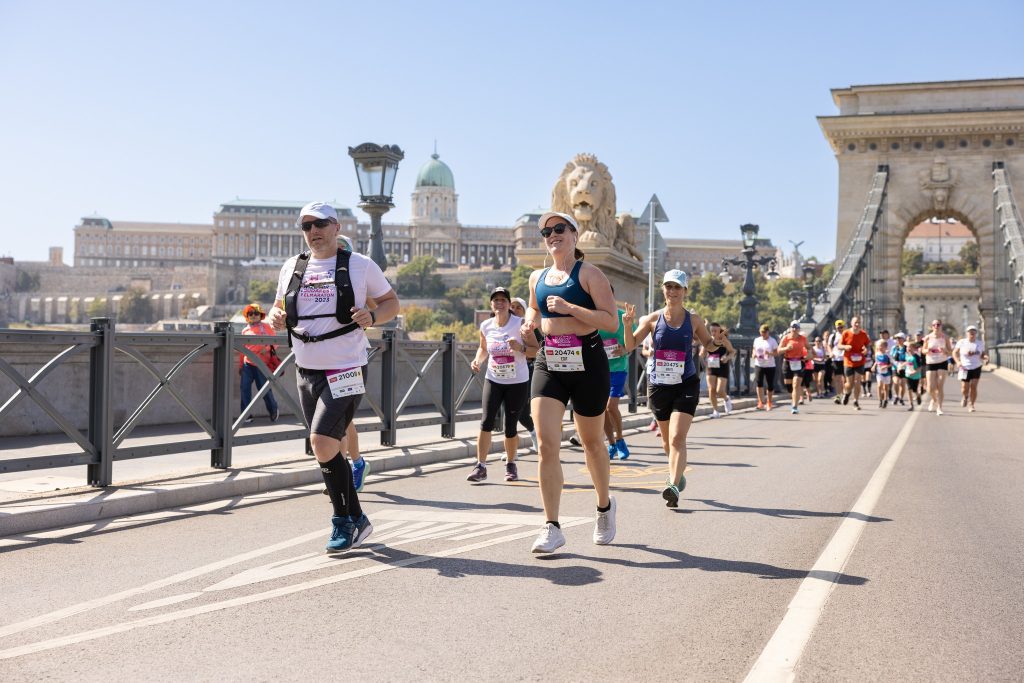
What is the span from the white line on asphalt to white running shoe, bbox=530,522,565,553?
1323mm

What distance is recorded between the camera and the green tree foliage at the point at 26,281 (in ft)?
614

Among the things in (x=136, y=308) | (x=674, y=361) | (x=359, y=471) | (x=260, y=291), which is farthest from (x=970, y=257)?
(x=359, y=471)

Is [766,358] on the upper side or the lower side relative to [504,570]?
upper

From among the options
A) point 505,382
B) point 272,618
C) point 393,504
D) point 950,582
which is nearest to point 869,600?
point 950,582

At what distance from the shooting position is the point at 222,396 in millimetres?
9289

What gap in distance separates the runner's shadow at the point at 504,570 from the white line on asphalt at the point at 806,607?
39.8 inches

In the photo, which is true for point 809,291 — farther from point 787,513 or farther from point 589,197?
point 787,513

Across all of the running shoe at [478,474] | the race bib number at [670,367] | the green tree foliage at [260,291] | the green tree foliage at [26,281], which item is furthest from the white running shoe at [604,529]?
the green tree foliage at [26,281]

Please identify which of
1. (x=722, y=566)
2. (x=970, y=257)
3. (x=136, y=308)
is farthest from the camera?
(x=136, y=308)

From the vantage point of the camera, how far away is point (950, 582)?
5520 millimetres

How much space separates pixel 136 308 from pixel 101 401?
18437 centimetres

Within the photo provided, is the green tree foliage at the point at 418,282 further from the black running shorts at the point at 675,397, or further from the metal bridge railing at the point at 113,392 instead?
the black running shorts at the point at 675,397

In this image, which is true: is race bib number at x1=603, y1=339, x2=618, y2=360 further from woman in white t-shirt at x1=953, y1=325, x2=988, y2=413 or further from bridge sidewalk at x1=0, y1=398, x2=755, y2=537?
woman in white t-shirt at x1=953, y1=325, x2=988, y2=413

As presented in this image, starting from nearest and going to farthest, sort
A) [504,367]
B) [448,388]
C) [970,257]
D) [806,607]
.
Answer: [806,607], [504,367], [448,388], [970,257]
